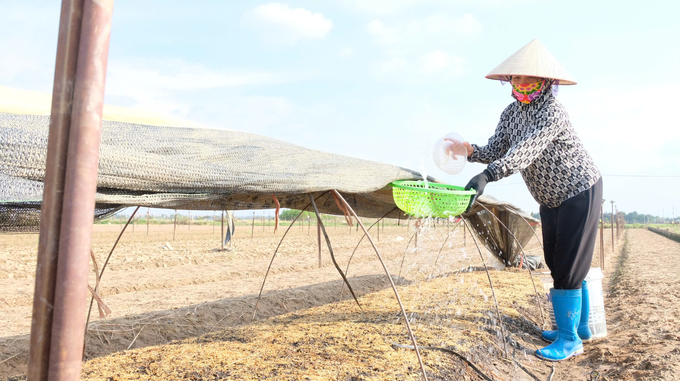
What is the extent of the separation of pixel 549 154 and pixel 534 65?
0.62 m

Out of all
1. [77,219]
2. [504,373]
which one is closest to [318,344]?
[504,373]

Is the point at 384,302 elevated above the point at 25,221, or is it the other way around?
the point at 25,221

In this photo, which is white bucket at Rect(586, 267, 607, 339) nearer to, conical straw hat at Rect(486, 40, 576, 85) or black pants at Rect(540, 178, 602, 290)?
black pants at Rect(540, 178, 602, 290)

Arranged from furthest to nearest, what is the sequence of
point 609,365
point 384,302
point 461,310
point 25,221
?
point 384,302 < point 461,310 < point 609,365 < point 25,221

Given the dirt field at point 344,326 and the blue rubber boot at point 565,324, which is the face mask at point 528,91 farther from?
the dirt field at point 344,326

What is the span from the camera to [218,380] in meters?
2.67

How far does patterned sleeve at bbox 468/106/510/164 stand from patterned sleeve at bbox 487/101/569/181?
388mm

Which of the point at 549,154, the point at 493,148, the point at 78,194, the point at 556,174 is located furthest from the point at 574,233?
the point at 78,194

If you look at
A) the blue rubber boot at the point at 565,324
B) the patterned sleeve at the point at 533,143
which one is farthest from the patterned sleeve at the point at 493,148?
the blue rubber boot at the point at 565,324

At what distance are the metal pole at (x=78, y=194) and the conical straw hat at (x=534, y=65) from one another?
2730mm

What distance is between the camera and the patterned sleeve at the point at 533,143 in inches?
112

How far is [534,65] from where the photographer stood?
310cm

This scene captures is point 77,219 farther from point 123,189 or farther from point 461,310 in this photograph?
point 461,310

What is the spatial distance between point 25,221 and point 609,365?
4044 mm
